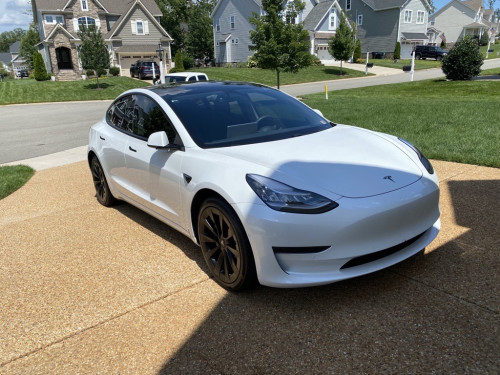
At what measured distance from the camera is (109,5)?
46.9 m

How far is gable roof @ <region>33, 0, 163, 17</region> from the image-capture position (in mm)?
43969

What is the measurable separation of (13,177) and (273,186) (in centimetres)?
666

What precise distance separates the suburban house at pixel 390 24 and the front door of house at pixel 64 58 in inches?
1372

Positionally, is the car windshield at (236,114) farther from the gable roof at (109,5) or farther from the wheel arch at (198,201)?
the gable roof at (109,5)

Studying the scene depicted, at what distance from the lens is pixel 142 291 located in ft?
11.8

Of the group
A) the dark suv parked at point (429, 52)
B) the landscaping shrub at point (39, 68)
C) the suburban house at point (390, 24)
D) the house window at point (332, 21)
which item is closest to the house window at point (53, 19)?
the landscaping shrub at point (39, 68)

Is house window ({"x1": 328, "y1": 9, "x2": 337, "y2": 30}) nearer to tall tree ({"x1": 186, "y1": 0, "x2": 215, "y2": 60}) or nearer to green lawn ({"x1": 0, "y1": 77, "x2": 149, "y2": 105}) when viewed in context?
tall tree ({"x1": 186, "y1": 0, "x2": 215, "y2": 60})

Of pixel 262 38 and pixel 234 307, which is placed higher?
pixel 262 38

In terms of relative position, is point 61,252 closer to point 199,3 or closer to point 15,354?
point 15,354

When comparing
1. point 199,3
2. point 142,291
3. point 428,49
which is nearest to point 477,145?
point 142,291

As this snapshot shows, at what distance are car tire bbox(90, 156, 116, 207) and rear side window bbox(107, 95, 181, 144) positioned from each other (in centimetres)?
68

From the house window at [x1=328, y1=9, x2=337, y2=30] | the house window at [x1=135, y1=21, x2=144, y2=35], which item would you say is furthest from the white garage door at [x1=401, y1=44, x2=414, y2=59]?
the house window at [x1=135, y1=21, x2=144, y2=35]

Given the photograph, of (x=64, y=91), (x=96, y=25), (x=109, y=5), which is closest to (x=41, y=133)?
(x=64, y=91)

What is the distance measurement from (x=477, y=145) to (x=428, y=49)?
4846cm
